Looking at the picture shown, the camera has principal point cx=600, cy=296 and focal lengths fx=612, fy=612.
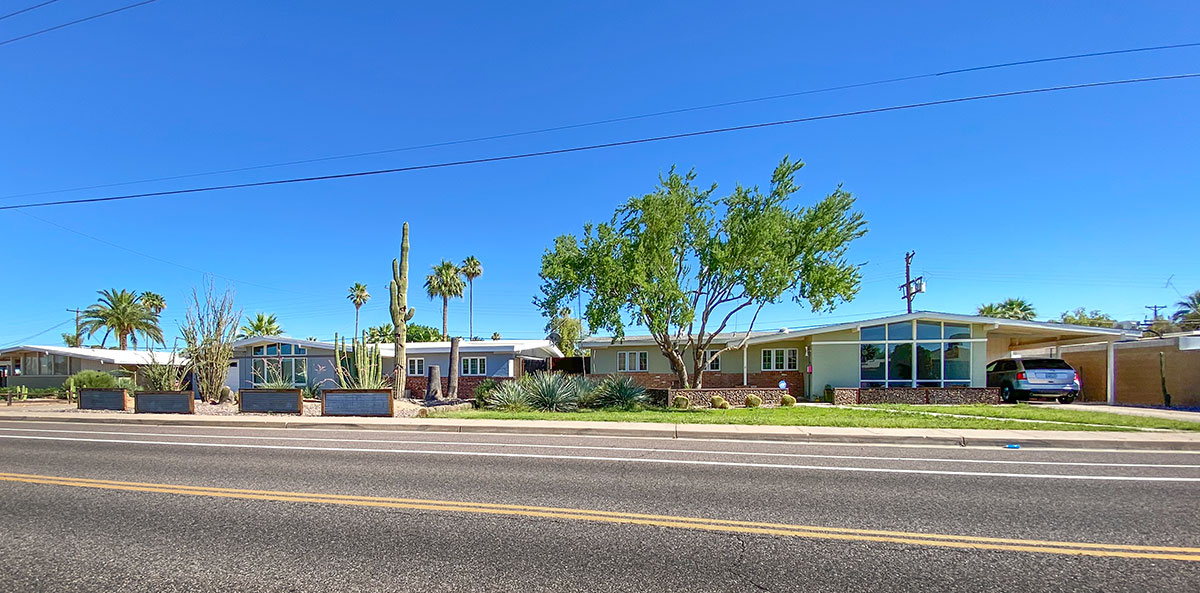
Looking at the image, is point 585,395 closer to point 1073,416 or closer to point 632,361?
point 632,361

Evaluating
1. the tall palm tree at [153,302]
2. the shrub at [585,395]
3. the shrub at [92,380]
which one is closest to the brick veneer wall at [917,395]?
the shrub at [585,395]

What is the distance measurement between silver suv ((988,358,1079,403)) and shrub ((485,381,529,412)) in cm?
1667

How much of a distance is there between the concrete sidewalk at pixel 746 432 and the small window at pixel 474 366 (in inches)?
579

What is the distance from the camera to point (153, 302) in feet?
195

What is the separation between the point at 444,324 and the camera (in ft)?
189

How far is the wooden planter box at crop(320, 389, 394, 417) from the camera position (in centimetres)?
1717

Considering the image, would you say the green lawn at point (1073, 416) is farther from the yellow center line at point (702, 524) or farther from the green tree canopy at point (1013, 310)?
the green tree canopy at point (1013, 310)

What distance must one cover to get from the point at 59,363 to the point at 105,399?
1974cm

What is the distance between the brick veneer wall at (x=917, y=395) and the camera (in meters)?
20.9

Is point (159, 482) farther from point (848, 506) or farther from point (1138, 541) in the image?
point (1138, 541)

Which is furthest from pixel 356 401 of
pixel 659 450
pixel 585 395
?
pixel 659 450

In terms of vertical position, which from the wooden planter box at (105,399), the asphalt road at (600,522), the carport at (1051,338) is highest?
the carport at (1051,338)

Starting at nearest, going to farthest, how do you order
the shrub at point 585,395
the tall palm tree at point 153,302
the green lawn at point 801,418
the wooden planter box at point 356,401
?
the green lawn at point 801,418, the wooden planter box at point 356,401, the shrub at point 585,395, the tall palm tree at point 153,302

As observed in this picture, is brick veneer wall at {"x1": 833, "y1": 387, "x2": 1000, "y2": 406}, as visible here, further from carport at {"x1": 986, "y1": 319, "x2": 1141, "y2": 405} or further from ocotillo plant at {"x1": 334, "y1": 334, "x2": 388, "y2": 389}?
ocotillo plant at {"x1": 334, "y1": 334, "x2": 388, "y2": 389}
